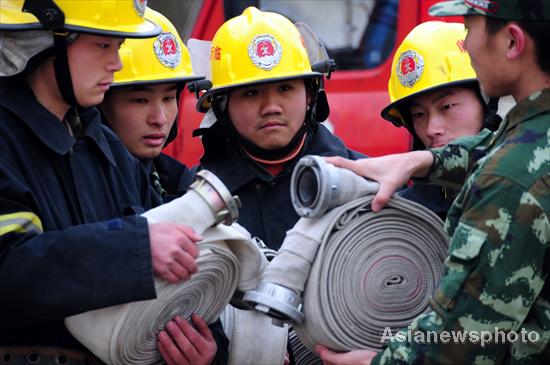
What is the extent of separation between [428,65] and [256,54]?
697 millimetres

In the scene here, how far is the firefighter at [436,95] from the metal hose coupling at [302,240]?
3.76ft

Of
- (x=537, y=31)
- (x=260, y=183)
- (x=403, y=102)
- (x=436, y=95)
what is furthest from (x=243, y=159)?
(x=537, y=31)

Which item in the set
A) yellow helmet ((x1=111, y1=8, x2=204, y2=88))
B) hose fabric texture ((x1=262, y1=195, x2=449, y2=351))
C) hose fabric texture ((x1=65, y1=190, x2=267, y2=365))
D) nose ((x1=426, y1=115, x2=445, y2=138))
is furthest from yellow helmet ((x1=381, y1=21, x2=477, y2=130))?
hose fabric texture ((x1=65, y1=190, x2=267, y2=365))

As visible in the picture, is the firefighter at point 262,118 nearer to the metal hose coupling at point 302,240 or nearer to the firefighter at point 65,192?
the firefighter at point 65,192

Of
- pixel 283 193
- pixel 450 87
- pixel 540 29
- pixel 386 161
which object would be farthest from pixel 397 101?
pixel 540 29

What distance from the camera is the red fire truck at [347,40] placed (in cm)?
604

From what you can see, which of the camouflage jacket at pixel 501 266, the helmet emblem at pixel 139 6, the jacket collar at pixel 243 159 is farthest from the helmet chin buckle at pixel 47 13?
the jacket collar at pixel 243 159

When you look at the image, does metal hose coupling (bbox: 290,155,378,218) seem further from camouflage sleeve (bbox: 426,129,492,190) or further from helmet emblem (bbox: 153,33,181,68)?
helmet emblem (bbox: 153,33,181,68)

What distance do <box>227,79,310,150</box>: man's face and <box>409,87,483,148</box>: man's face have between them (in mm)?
481

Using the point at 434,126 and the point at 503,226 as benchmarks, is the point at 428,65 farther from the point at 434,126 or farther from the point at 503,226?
the point at 503,226

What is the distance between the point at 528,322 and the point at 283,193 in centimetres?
174

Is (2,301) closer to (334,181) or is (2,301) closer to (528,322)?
(334,181)

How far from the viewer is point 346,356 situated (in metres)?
2.77

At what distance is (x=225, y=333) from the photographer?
3209 mm
